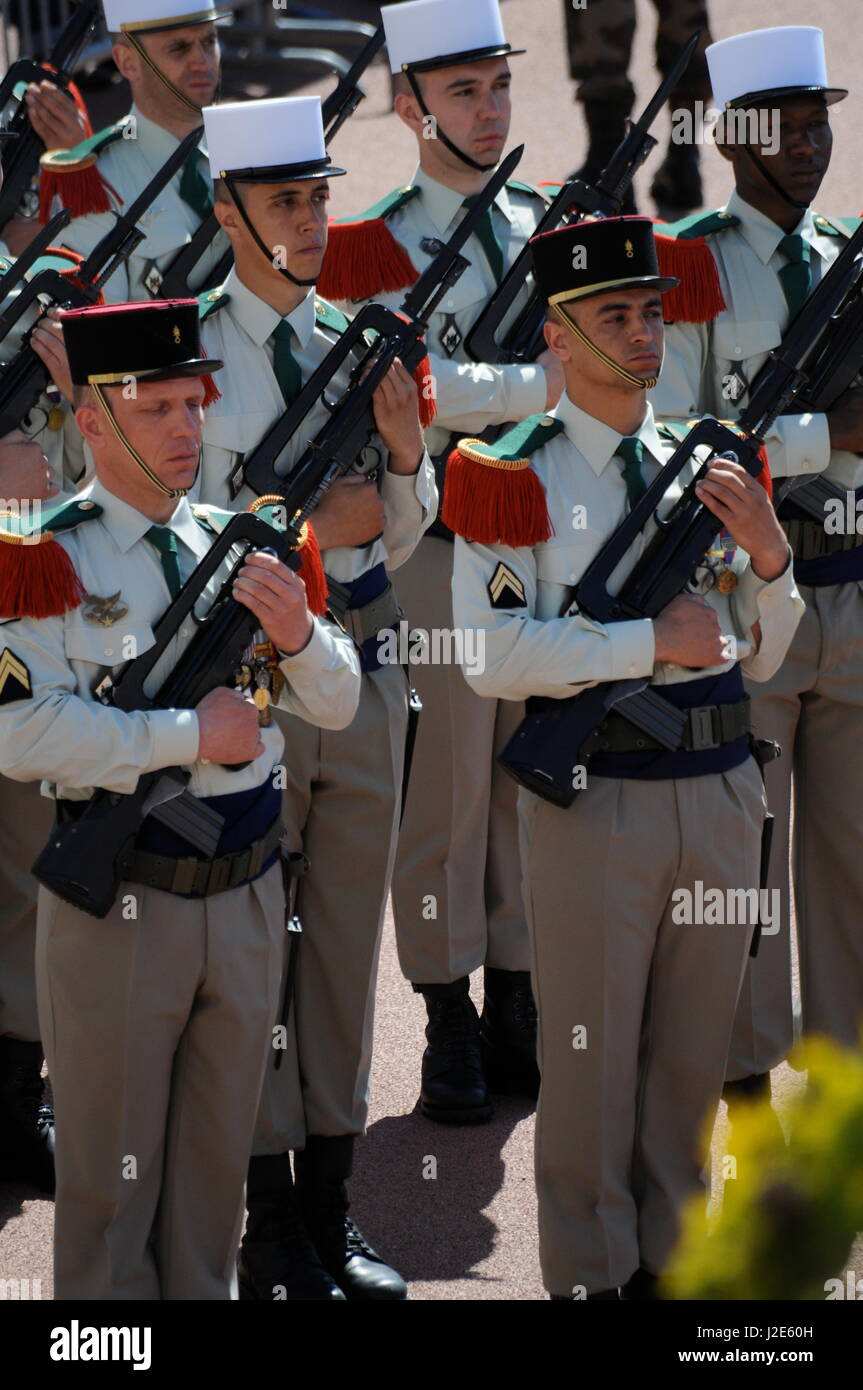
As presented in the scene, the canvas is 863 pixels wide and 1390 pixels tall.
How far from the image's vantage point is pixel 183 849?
3.67m

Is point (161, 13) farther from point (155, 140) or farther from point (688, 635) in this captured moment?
point (688, 635)

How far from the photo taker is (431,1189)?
4973 millimetres

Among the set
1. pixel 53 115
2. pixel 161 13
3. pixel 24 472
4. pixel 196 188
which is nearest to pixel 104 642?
pixel 24 472

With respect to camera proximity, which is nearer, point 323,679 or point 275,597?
point 275,597

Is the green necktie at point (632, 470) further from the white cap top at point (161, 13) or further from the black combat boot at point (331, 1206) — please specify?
the white cap top at point (161, 13)

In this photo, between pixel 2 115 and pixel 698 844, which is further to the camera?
pixel 2 115

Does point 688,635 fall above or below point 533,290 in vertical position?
below

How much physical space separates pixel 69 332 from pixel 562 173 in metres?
9.44

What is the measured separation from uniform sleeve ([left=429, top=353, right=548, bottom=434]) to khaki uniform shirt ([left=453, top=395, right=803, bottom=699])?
1042 mm

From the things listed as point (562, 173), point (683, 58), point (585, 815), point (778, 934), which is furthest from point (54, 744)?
point (562, 173)

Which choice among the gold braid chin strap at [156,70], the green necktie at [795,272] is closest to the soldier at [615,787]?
the green necktie at [795,272]

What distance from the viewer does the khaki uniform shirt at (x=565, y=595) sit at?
3928 mm

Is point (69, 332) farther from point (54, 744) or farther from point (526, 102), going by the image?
point (526, 102)

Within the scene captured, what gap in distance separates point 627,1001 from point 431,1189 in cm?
117
